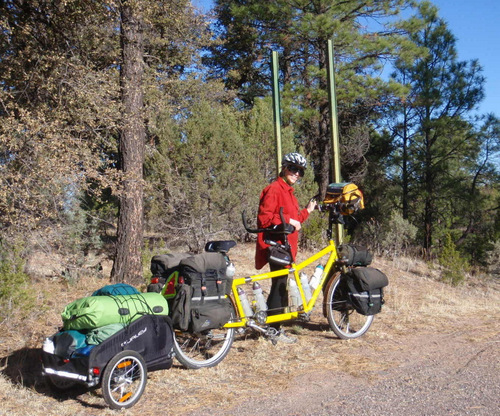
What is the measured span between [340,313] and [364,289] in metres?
0.48

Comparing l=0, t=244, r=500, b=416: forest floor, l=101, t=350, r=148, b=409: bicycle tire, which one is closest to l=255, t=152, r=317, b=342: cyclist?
l=0, t=244, r=500, b=416: forest floor

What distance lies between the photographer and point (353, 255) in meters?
5.99

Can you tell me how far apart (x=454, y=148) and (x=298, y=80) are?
6992 millimetres

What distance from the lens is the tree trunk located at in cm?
860

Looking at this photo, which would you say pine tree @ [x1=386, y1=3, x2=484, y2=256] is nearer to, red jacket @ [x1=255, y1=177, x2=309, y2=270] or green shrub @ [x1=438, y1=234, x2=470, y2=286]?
green shrub @ [x1=438, y1=234, x2=470, y2=286]

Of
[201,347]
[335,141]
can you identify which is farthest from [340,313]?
[335,141]

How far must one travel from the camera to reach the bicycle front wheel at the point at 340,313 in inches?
231

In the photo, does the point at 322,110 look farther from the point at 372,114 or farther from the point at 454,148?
the point at 454,148

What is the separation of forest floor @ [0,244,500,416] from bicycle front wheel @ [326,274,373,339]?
0.12 m

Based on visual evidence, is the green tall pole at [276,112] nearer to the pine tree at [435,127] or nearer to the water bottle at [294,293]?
the water bottle at [294,293]

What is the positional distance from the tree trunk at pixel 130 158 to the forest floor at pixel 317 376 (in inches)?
67.2

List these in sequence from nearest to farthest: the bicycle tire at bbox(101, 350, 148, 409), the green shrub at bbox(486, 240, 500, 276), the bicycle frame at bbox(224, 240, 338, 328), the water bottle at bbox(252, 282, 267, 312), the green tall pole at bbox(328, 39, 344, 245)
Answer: the bicycle tire at bbox(101, 350, 148, 409) < the bicycle frame at bbox(224, 240, 338, 328) < the water bottle at bbox(252, 282, 267, 312) < the green tall pole at bbox(328, 39, 344, 245) < the green shrub at bbox(486, 240, 500, 276)

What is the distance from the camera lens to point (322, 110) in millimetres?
17125

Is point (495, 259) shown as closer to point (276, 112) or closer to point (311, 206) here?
point (276, 112)
